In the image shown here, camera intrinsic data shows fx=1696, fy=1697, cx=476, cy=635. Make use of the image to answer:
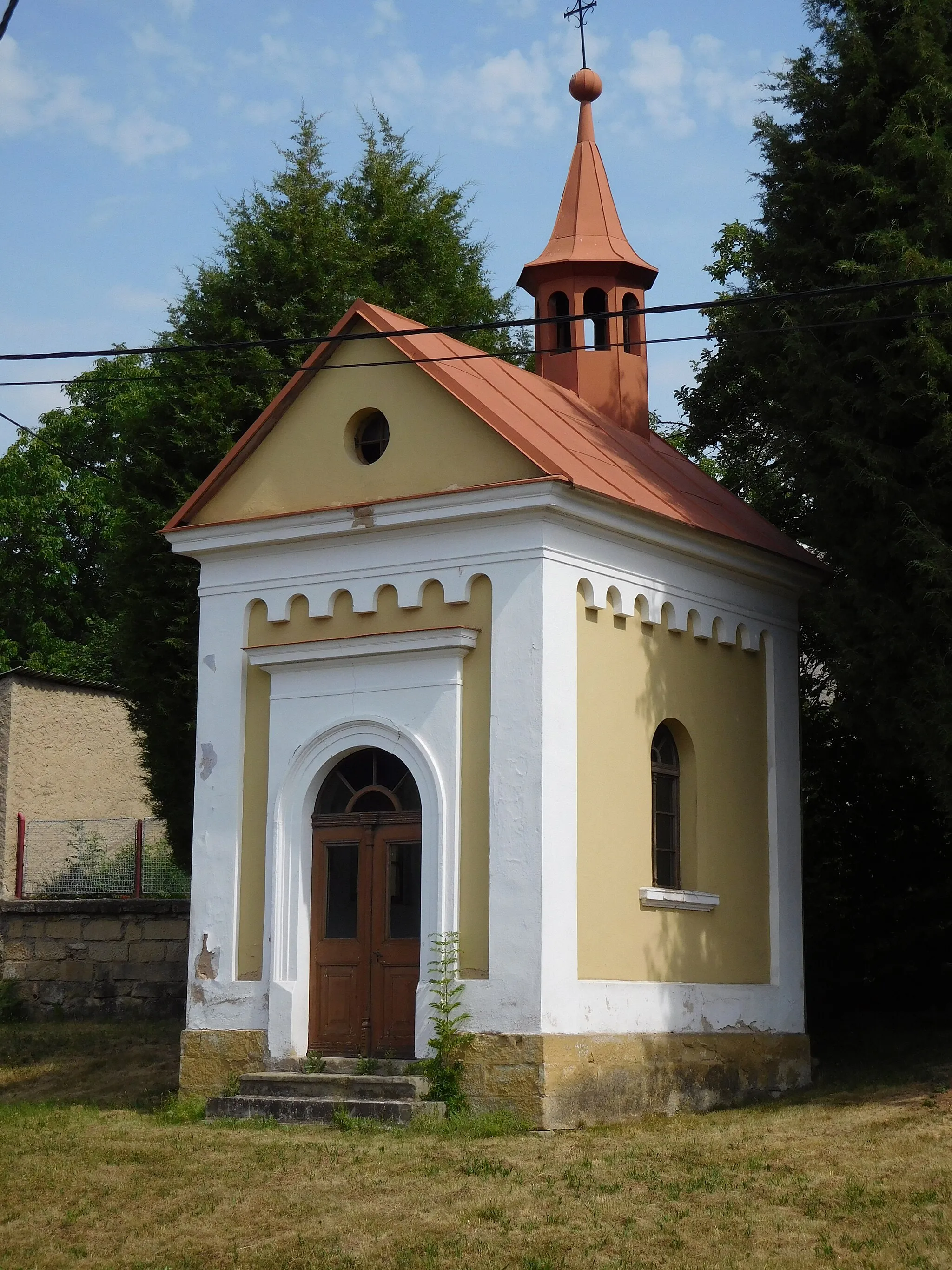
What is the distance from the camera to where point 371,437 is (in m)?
15.3

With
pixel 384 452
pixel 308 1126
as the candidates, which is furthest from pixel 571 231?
pixel 308 1126

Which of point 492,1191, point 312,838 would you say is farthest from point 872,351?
point 492,1191

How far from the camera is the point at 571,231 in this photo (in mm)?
18922

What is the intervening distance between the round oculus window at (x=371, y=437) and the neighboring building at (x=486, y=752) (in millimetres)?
31

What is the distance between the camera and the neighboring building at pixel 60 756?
919 inches

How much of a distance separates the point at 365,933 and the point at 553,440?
454 cm

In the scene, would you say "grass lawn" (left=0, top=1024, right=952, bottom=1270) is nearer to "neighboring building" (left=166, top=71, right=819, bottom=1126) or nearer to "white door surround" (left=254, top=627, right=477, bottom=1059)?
"neighboring building" (left=166, top=71, right=819, bottom=1126)

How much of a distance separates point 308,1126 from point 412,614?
426 centimetres

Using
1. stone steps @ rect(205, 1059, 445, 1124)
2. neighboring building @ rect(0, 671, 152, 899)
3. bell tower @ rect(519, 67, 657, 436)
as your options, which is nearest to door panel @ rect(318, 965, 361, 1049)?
stone steps @ rect(205, 1059, 445, 1124)

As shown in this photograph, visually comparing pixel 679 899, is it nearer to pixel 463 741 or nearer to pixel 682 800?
pixel 682 800

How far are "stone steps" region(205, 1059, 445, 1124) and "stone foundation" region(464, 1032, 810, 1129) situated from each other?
49 centimetres

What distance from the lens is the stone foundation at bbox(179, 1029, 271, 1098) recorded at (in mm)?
14320

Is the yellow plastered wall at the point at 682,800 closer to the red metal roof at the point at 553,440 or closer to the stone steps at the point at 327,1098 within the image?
the red metal roof at the point at 553,440

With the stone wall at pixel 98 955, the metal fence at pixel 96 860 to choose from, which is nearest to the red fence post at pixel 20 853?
the metal fence at pixel 96 860
